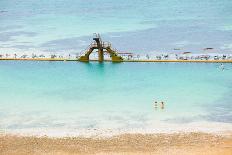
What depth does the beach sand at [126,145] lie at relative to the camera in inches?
1206

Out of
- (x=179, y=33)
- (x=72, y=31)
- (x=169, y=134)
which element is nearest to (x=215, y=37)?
(x=179, y=33)

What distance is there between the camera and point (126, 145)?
31.7 meters

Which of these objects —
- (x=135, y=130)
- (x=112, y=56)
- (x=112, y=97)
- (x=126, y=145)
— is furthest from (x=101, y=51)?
(x=126, y=145)

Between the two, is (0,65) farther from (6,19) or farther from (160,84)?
(6,19)

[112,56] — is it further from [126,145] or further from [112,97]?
[126,145]

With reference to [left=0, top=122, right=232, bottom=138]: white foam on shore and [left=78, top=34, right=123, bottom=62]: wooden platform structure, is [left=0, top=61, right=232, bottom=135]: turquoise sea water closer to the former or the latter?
[left=0, top=122, right=232, bottom=138]: white foam on shore

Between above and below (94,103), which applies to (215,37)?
above

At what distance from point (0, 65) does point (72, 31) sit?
2022cm

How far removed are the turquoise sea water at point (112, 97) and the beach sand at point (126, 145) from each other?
1467mm

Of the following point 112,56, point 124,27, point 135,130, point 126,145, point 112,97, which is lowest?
point 126,145

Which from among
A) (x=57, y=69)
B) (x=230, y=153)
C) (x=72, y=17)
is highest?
(x=72, y=17)

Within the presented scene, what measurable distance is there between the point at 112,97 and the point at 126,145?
10975mm

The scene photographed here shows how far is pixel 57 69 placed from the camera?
53.0 m

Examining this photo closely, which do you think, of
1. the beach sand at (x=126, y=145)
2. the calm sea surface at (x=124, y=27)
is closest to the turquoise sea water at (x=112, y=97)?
the beach sand at (x=126, y=145)
